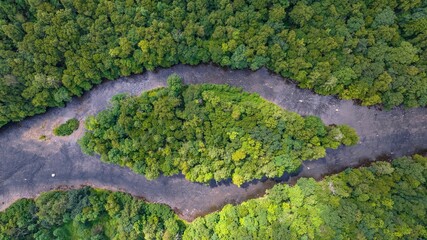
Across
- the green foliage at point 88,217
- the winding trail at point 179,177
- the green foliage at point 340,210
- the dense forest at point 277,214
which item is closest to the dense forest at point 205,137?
the winding trail at point 179,177

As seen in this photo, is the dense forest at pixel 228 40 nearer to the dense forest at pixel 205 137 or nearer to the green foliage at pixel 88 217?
the dense forest at pixel 205 137

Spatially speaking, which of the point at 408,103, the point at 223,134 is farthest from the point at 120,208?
the point at 408,103

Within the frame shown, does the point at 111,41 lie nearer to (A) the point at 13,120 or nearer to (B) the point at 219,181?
(A) the point at 13,120

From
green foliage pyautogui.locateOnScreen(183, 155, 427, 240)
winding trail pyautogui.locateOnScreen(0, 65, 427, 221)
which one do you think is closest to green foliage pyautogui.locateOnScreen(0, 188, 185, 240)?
winding trail pyautogui.locateOnScreen(0, 65, 427, 221)

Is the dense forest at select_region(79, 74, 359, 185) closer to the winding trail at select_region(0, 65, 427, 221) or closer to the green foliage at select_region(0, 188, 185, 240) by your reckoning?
the winding trail at select_region(0, 65, 427, 221)

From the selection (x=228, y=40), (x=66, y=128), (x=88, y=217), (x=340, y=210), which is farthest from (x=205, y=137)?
(x=66, y=128)

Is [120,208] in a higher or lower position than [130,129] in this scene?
lower
